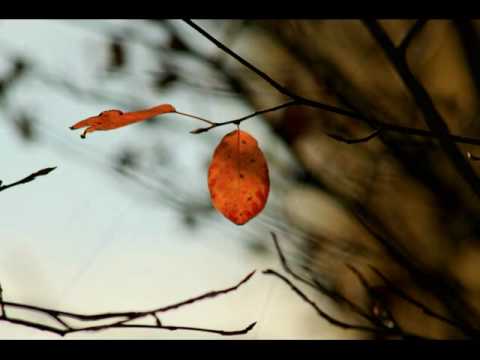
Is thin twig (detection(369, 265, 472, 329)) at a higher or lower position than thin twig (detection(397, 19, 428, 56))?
lower

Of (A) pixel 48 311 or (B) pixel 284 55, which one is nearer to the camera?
(A) pixel 48 311

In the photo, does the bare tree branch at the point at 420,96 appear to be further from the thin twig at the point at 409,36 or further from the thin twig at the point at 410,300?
the thin twig at the point at 410,300

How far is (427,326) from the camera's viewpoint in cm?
112

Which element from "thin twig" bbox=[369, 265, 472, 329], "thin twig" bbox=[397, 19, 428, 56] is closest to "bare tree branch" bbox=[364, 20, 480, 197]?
"thin twig" bbox=[397, 19, 428, 56]

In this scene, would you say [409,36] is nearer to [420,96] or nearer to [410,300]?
[420,96]

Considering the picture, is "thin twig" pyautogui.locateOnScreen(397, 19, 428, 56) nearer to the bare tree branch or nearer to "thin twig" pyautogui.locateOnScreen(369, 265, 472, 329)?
the bare tree branch

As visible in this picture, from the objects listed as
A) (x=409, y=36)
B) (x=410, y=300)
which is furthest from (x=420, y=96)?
(x=410, y=300)

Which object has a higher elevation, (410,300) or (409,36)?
(409,36)

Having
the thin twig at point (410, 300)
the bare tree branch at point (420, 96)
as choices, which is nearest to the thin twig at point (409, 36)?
the bare tree branch at point (420, 96)
